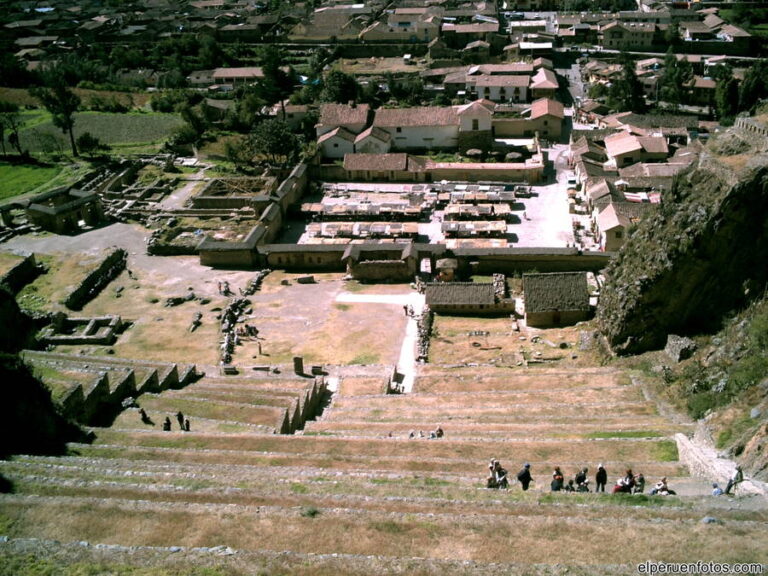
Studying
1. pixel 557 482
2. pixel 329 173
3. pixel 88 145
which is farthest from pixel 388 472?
pixel 88 145

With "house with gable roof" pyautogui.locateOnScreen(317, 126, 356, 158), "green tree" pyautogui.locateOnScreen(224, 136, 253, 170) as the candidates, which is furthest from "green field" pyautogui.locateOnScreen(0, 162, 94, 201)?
"house with gable roof" pyautogui.locateOnScreen(317, 126, 356, 158)

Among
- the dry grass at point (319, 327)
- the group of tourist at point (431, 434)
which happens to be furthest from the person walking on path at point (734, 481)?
the dry grass at point (319, 327)

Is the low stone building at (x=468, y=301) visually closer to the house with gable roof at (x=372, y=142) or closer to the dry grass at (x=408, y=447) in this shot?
the dry grass at (x=408, y=447)

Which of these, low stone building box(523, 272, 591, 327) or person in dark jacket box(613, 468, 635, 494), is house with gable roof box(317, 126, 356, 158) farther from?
person in dark jacket box(613, 468, 635, 494)

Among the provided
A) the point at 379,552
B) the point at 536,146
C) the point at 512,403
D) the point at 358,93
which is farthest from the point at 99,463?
the point at 358,93

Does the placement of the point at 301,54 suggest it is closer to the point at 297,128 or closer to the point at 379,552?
the point at 297,128
